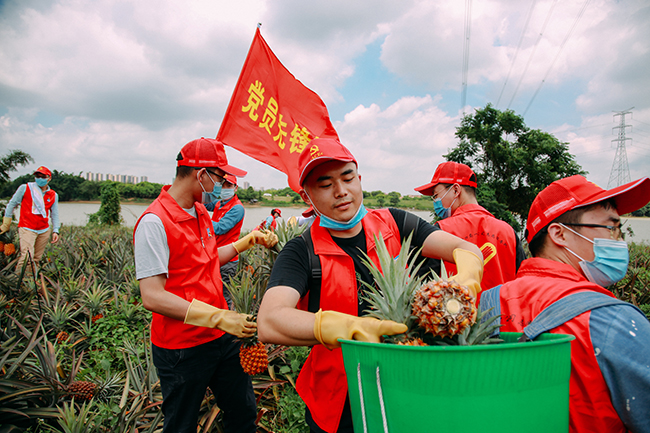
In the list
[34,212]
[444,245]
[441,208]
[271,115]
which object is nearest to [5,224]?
[34,212]

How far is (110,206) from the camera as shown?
81.0ft

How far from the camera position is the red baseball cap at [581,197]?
1.55 m

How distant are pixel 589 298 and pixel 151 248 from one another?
2.51 meters

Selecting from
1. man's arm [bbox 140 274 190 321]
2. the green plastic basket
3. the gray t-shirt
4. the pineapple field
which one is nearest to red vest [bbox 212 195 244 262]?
the pineapple field

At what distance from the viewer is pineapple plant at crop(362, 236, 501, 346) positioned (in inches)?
41.9

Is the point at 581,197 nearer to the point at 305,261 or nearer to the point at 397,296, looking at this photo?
the point at 397,296

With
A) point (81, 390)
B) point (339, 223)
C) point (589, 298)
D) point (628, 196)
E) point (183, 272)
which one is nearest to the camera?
point (589, 298)

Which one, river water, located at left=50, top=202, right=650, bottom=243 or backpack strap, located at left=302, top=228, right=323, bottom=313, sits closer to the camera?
backpack strap, located at left=302, top=228, right=323, bottom=313

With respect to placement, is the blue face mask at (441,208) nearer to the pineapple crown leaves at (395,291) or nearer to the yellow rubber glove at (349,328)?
the pineapple crown leaves at (395,291)

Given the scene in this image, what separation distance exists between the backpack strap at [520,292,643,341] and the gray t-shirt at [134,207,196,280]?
87.5 inches

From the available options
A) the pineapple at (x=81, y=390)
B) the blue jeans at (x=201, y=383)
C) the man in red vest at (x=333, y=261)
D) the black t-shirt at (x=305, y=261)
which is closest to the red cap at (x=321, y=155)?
the man in red vest at (x=333, y=261)

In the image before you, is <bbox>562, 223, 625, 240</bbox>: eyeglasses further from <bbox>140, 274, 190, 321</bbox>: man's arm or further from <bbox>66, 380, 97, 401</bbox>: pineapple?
<bbox>66, 380, 97, 401</bbox>: pineapple

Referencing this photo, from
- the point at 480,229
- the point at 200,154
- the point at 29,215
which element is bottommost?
the point at 480,229

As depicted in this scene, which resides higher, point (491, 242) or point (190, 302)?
point (491, 242)
